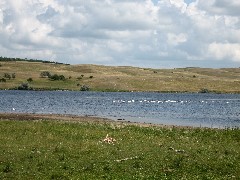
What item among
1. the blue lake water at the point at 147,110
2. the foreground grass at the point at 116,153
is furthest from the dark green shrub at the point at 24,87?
the foreground grass at the point at 116,153

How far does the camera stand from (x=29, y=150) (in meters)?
30.1

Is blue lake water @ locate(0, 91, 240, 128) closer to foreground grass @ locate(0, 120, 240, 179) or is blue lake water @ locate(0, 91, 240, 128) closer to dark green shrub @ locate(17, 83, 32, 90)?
foreground grass @ locate(0, 120, 240, 179)

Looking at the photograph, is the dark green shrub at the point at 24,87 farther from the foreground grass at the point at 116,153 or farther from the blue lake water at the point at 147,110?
the foreground grass at the point at 116,153

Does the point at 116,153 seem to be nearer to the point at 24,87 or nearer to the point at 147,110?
the point at 147,110

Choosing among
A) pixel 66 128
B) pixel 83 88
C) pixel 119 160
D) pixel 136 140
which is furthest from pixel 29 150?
Result: pixel 83 88

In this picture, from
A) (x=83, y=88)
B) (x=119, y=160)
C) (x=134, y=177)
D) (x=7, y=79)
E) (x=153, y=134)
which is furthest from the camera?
(x=7, y=79)

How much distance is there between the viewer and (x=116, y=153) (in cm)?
2970

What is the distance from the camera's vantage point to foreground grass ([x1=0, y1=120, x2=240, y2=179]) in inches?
934

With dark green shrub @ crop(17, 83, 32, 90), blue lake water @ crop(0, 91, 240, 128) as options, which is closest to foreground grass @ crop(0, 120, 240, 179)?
blue lake water @ crop(0, 91, 240, 128)

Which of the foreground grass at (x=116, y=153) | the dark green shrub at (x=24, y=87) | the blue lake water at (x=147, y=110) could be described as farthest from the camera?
the dark green shrub at (x=24, y=87)

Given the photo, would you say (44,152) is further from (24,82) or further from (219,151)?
(24,82)

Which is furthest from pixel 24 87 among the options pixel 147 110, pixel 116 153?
pixel 116 153

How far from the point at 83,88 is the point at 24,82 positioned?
87.7 ft

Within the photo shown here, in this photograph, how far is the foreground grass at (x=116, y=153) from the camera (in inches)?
934
